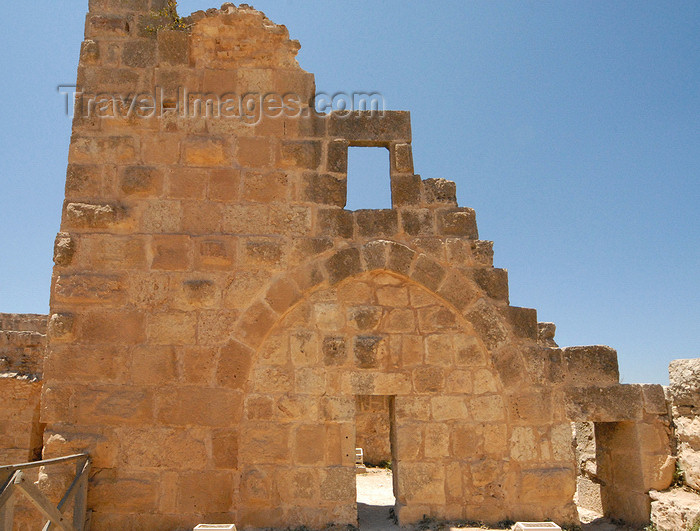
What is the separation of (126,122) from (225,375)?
2.51 metres

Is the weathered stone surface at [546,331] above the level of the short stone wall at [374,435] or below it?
above

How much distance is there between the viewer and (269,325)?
454cm

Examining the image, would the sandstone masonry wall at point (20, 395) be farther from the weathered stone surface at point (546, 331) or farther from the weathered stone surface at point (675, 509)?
the weathered stone surface at point (675, 509)

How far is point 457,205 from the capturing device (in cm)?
493

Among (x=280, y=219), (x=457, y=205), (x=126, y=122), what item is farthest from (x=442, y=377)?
(x=126, y=122)

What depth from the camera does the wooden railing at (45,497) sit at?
3.12m

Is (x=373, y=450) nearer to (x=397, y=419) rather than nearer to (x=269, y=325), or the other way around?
(x=397, y=419)

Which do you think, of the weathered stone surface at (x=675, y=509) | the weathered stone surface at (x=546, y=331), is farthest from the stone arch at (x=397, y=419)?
the weathered stone surface at (x=675, y=509)

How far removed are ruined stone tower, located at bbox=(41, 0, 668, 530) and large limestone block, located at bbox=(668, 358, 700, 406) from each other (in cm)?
17

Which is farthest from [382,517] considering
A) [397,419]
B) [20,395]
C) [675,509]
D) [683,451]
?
[20,395]

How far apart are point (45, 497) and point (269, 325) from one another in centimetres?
199

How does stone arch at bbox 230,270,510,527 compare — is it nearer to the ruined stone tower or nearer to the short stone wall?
the ruined stone tower

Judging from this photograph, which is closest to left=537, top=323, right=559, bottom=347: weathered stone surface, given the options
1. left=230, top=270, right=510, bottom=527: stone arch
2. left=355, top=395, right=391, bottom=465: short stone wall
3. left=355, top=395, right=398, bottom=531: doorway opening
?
left=230, top=270, right=510, bottom=527: stone arch

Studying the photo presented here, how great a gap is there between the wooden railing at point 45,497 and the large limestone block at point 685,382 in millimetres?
5068
